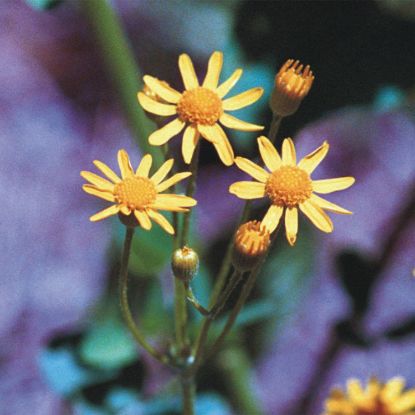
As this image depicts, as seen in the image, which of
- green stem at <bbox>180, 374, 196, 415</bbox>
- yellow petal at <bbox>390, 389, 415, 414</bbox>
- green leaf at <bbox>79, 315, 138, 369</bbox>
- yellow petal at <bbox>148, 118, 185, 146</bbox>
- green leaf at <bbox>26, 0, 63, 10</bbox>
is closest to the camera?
yellow petal at <bbox>148, 118, 185, 146</bbox>

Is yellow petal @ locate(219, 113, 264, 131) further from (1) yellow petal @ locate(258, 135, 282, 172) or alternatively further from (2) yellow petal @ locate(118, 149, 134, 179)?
(2) yellow petal @ locate(118, 149, 134, 179)

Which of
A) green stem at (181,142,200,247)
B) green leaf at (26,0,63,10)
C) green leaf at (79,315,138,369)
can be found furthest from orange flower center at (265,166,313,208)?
green leaf at (79,315,138,369)

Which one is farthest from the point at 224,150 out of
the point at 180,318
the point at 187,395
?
the point at 187,395

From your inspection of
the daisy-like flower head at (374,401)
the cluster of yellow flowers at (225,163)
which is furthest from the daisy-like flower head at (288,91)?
the daisy-like flower head at (374,401)

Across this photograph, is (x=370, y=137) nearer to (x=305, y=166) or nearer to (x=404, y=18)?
(x=404, y=18)

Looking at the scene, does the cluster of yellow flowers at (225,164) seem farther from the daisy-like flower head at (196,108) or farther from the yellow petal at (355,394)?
the yellow petal at (355,394)

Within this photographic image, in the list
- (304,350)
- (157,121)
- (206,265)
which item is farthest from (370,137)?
(157,121)
